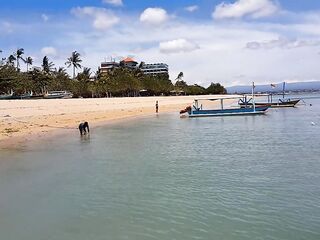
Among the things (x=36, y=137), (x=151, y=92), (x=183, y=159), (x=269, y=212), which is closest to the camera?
(x=269, y=212)

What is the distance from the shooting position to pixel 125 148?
21.4 meters

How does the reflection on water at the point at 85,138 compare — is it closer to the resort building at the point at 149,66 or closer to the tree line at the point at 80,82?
the tree line at the point at 80,82

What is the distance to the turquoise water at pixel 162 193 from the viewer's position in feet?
28.0

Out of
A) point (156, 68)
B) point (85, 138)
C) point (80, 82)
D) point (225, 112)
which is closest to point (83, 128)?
point (85, 138)

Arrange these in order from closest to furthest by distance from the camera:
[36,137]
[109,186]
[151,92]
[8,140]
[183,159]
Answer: [109,186]
[183,159]
[8,140]
[36,137]
[151,92]

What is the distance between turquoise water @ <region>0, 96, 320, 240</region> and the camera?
336 inches

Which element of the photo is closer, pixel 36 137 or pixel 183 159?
pixel 183 159

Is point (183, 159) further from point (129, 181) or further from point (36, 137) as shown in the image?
point (36, 137)

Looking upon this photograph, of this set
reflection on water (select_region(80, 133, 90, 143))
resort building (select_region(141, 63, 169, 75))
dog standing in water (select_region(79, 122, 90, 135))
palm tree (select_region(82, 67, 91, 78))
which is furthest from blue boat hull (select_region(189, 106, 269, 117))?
resort building (select_region(141, 63, 169, 75))

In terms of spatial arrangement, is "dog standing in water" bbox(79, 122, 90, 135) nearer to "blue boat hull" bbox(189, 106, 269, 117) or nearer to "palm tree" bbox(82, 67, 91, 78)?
"blue boat hull" bbox(189, 106, 269, 117)

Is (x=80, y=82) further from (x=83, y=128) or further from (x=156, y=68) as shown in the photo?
(x=156, y=68)

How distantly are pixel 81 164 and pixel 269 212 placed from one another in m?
9.23

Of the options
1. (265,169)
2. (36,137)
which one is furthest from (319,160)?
(36,137)

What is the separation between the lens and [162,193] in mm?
11516
